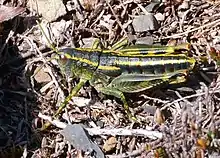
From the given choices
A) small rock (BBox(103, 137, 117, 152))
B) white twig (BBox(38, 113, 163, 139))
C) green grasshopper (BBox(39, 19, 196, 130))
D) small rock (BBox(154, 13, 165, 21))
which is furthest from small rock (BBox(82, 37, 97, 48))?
small rock (BBox(103, 137, 117, 152))

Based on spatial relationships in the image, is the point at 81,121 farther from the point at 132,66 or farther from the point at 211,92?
the point at 211,92

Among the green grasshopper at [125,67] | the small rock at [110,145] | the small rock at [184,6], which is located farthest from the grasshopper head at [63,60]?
the small rock at [184,6]

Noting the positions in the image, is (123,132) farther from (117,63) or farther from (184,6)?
(184,6)

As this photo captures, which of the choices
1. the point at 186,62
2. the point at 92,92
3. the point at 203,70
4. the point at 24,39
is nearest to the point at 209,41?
the point at 203,70

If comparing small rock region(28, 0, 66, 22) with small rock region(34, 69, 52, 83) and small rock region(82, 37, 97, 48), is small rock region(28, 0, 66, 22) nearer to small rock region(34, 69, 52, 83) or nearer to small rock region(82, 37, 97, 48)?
small rock region(82, 37, 97, 48)

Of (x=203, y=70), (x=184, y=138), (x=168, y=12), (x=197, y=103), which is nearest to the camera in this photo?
(x=184, y=138)

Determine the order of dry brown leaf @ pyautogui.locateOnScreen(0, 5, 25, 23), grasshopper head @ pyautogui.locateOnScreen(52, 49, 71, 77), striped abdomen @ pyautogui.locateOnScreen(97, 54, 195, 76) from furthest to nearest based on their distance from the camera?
dry brown leaf @ pyautogui.locateOnScreen(0, 5, 25, 23)
grasshopper head @ pyautogui.locateOnScreen(52, 49, 71, 77)
striped abdomen @ pyautogui.locateOnScreen(97, 54, 195, 76)

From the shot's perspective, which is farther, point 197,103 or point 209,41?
point 209,41

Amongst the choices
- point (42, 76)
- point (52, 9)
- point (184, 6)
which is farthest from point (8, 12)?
point (184, 6)
